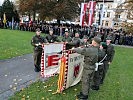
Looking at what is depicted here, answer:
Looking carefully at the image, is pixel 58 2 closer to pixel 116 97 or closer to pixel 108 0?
pixel 116 97

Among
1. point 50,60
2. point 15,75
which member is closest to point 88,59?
point 50,60

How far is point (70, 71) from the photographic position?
10672 mm

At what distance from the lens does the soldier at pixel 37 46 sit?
13578 mm

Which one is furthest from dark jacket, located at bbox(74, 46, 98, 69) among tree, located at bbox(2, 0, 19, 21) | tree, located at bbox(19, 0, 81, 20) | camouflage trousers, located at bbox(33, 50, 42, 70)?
tree, located at bbox(2, 0, 19, 21)

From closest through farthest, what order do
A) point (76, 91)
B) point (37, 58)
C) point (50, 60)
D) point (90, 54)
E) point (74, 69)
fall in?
point (90, 54)
point (76, 91)
point (74, 69)
point (50, 60)
point (37, 58)

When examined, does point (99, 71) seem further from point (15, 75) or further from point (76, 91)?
point (15, 75)

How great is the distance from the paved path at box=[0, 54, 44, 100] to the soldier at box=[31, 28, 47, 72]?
1.41 ft

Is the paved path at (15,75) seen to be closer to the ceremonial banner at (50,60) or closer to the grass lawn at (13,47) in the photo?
the ceremonial banner at (50,60)

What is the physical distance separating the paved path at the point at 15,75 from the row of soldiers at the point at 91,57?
87 centimetres

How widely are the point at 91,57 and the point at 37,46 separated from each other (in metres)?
4.55

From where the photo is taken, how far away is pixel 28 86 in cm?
1095

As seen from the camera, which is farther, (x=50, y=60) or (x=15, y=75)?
(x=50, y=60)

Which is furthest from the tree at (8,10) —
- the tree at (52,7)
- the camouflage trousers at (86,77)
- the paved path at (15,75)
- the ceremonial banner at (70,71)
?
the camouflage trousers at (86,77)

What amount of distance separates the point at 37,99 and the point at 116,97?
3.07m
